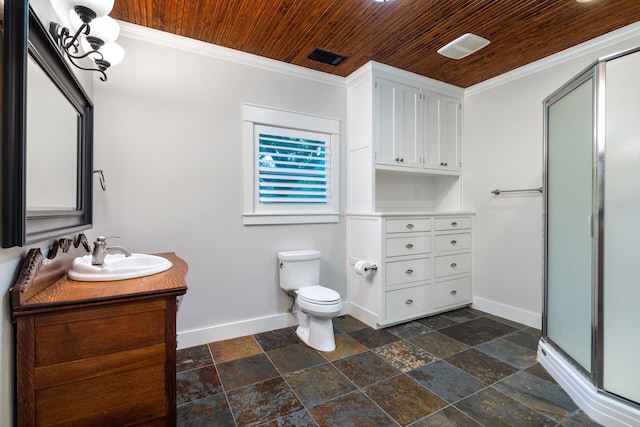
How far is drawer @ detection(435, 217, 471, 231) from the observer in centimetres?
302

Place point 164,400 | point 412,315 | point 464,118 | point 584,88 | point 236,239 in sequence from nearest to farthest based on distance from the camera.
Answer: point 164,400 → point 584,88 → point 236,239 → point 412,315 → point 464,118

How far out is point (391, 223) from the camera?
271 centimetres

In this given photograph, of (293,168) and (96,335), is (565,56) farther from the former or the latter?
(96,335)

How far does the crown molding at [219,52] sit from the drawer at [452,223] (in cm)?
172

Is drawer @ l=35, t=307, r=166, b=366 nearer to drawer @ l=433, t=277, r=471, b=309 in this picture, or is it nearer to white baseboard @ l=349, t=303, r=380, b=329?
white baseboard @ l=349, t=303, r=380, b=329

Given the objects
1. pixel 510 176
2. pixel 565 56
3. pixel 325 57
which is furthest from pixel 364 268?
pixel 565 56

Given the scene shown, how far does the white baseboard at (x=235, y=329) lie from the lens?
2.35 meters

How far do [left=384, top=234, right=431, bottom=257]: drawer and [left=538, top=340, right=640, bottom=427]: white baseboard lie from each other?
1.23 meters

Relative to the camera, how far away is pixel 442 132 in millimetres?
3256

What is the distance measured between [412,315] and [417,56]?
2349mm

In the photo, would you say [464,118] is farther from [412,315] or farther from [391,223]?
[412,315]

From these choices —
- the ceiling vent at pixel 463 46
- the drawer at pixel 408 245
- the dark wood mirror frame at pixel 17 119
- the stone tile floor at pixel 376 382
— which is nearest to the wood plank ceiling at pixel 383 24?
the ceiling vent at pixel 463 46

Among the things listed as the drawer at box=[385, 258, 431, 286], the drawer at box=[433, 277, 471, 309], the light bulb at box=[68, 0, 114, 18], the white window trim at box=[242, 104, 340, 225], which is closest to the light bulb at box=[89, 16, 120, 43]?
the light bulb at box=[68, 0, 114, 18]

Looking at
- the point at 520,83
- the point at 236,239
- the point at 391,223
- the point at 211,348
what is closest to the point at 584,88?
the point at 520,83
